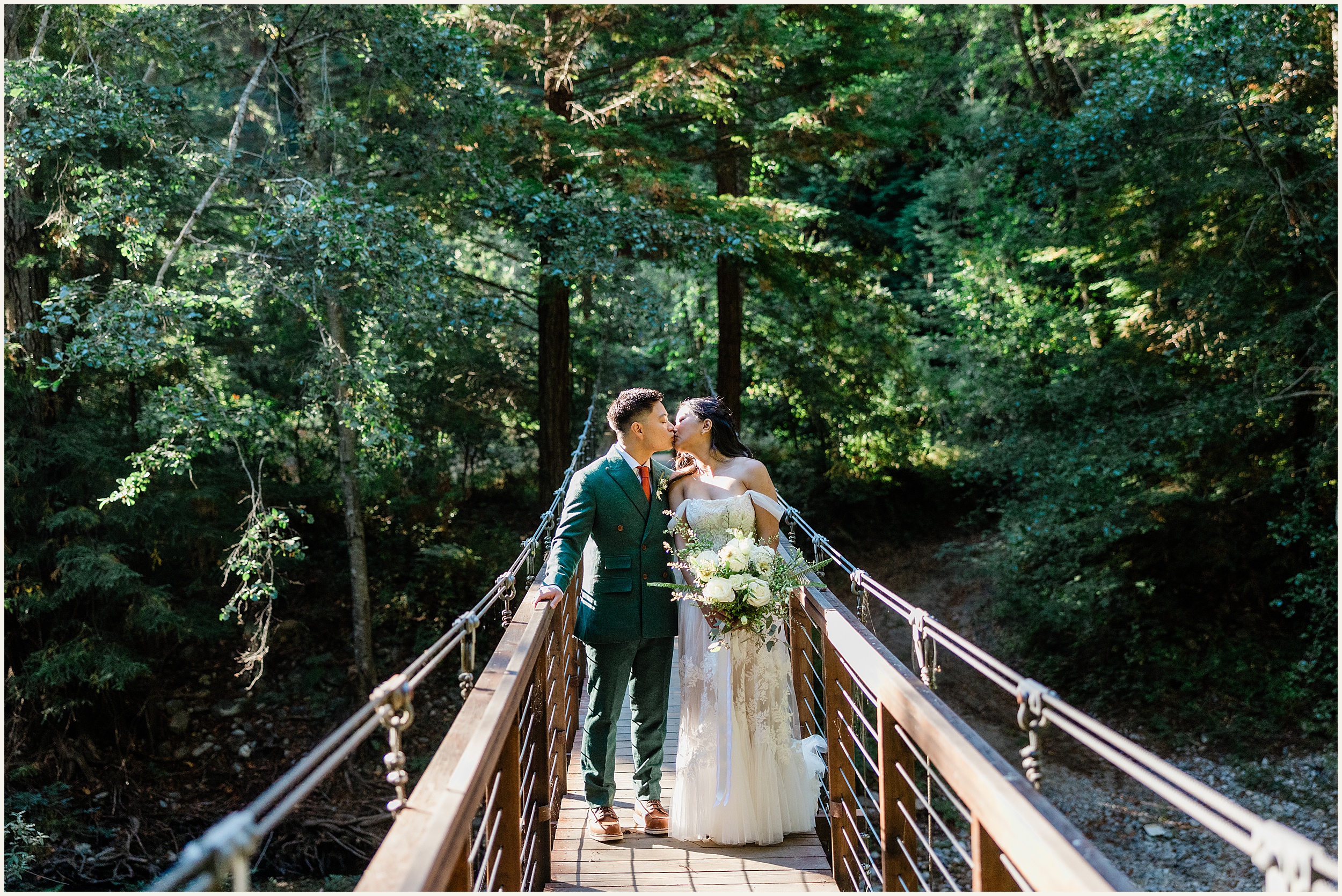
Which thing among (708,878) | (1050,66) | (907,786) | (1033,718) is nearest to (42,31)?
(708,878)

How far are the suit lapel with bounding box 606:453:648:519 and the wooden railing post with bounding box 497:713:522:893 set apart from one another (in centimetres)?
102

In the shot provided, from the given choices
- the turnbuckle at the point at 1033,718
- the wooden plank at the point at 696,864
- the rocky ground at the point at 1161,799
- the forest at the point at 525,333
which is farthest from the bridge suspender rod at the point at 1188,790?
the rocky ground at the point at 1161,799

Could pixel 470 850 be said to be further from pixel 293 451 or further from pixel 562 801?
pixel 293 451

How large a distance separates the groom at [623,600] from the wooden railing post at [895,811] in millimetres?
1025

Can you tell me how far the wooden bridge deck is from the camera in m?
2.71

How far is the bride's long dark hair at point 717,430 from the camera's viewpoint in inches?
130

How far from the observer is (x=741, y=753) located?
2.95m

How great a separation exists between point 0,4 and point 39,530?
382cm

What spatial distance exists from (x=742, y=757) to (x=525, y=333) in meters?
9.37

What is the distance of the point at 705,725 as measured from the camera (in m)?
3.01

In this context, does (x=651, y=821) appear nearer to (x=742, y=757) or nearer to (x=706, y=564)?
(x=742, y=757)

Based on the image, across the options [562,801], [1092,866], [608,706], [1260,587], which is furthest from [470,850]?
[1260,587]

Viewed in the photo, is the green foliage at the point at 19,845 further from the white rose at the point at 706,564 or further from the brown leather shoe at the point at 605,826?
the white rose at the point at 706,564

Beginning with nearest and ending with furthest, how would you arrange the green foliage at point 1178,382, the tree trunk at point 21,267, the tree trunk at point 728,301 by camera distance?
the tree trunk at point 21,267 < the green foliage at point 1178,382 < the tree trunk at point 728,301
